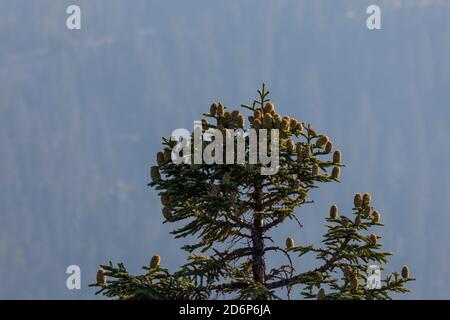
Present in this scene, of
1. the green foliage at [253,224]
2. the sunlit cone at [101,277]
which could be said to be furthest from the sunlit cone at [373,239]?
the sunlit cone at [101,277]

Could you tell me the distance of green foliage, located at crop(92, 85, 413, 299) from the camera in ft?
89.4

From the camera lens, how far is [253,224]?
2912 centimetres

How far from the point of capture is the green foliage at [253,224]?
27250 mm

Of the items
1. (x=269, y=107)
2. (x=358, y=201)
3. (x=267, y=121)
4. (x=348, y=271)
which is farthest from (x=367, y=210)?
(x=269, y=107)

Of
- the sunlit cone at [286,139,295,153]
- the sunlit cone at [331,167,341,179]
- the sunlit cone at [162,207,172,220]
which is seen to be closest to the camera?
the sunlit cone at [162,207,172,220]

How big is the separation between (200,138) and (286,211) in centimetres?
328

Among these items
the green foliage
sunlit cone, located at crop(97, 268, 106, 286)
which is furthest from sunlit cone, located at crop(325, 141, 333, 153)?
sunlit cone, located at crop(97, 268, 106, 286)

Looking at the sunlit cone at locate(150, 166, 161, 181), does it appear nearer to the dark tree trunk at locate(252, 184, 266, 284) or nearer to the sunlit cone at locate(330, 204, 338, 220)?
the dark tree trunk at locate(252, 184, 266, 284)

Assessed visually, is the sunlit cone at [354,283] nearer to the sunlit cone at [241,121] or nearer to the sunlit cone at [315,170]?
the sunlit cone at [315,170]

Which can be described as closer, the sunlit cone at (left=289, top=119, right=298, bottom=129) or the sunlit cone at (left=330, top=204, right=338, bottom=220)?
the sunlit cone at (left=330, top=204, right=338, bottom=220)

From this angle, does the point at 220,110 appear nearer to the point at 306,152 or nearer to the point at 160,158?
the point at 160,158
